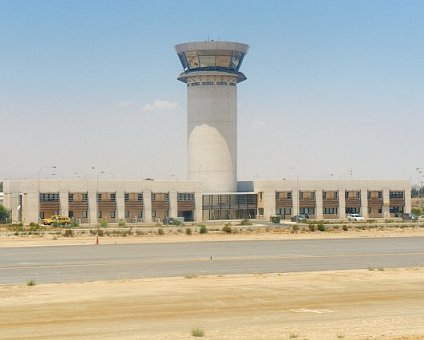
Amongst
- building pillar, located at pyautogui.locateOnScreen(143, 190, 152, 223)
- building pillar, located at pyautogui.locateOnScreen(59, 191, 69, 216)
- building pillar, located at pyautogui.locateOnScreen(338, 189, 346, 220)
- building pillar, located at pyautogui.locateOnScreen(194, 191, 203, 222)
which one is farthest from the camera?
building pillar, located at pyautogui.locateOnScreen(338, 189, 346, 220)

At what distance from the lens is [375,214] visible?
14838cm

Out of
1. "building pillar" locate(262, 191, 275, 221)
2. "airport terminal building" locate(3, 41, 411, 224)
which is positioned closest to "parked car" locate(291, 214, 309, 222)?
"building pillar" locate(262, 191, 275, 221)

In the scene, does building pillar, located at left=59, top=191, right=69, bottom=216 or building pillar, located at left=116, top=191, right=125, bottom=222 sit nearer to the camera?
building pillar, located at left=59, top=191, right=69, bottom=216

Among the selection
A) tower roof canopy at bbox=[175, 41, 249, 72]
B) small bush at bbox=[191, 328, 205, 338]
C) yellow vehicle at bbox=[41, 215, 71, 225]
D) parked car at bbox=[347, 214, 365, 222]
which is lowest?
parked car at bbox=[347, 214, 365, 222]

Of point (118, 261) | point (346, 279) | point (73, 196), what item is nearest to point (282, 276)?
point (346, 279)

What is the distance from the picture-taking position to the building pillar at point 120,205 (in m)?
129

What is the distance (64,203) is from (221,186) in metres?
33.7

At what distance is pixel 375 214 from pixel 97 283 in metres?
117

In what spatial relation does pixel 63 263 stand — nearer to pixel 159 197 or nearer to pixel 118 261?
pixel 118 261

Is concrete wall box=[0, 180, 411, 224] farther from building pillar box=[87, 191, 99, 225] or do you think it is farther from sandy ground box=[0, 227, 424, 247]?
sandy ground box=[0, 227, 424, 247]

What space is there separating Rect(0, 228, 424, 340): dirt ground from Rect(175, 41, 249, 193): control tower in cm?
9874

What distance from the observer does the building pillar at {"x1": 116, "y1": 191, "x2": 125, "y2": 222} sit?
12888 centimetres

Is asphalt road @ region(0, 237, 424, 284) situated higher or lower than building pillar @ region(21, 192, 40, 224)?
lower

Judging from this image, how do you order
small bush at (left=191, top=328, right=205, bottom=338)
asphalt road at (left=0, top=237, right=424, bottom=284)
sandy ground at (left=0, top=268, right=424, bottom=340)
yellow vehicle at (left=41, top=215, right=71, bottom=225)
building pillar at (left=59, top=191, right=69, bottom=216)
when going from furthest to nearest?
1. building pillar at (left=59, top=191, right=69, bottom=216)
2. yellow vehicle at (left=41, top=215, right=71, bottom=225)
3. asphalt road at (left=0, top=237, right=424, bottom=284)
4. sandy ground at (left=0, top=268, right=424, bottom=340)
5. small bush at (left=191, top=328, right=205, bottom=338)
